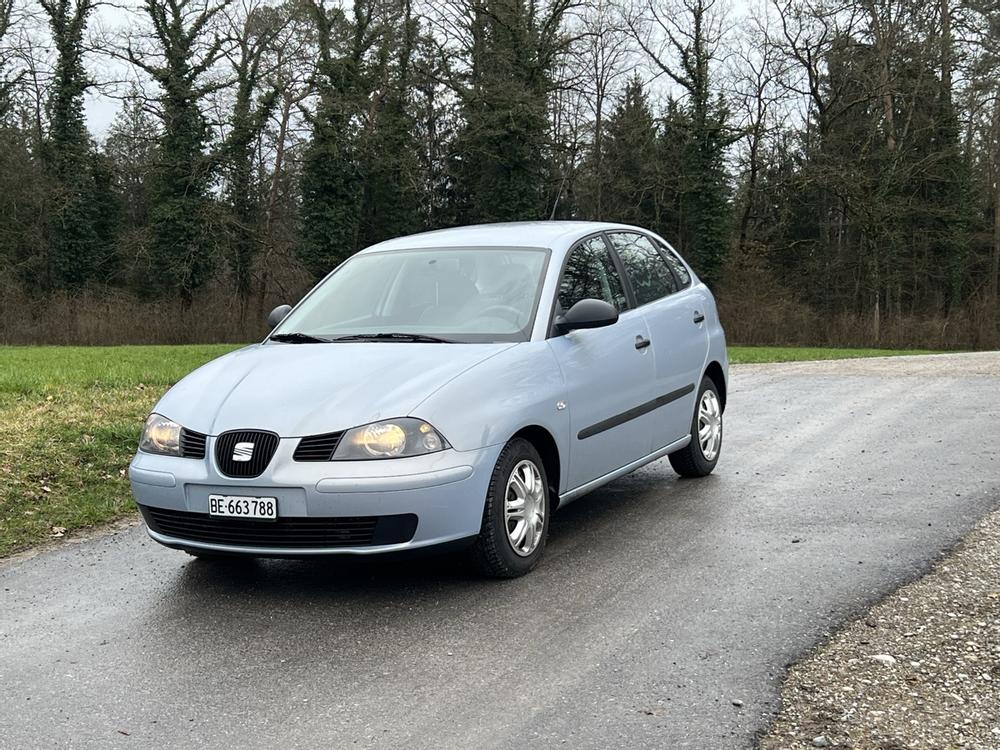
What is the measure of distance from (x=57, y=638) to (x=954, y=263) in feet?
163

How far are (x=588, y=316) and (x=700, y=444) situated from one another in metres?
2.28

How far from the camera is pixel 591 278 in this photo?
6.47 meters

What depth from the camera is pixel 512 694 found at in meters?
3.79

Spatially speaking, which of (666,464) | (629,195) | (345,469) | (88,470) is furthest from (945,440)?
(629,195)

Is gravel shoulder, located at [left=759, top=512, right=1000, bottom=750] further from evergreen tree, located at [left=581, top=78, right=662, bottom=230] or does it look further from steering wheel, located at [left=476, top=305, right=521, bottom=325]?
evergreen tree, located at [left=581, top=78, right=662, bottom=230]

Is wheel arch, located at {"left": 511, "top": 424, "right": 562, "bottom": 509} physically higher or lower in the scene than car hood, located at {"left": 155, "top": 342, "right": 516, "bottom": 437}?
lower

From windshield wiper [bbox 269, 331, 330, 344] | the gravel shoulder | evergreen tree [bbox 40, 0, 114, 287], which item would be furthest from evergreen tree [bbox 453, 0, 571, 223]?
the gravel shoulder

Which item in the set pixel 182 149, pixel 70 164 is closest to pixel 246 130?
pixel 182 149

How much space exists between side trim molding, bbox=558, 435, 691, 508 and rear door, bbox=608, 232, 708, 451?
5 cm

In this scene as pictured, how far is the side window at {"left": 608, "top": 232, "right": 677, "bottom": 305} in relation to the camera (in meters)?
6.99

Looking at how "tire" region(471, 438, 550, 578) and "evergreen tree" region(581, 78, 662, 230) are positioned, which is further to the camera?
"evergreen tree" region(581, 78, 662, 230)

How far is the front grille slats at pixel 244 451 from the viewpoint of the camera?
4.71 metres

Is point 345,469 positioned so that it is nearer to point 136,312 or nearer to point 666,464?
point 666,464

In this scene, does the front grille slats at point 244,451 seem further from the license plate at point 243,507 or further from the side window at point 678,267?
the side window at point 678,267
